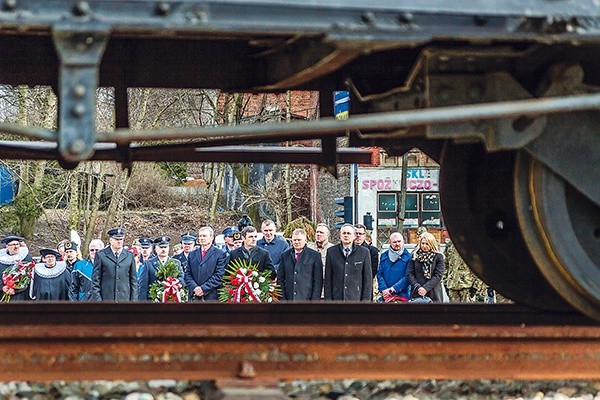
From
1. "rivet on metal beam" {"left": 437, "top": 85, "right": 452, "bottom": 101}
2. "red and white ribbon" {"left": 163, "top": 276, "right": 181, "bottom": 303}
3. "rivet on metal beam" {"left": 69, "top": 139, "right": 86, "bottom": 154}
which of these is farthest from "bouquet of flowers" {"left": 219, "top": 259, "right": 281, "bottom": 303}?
"rivet on metal beam" {"left": 69, "top": 139, "right": 86, "bottom": 154}

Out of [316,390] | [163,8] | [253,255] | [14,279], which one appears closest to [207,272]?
[253,255]

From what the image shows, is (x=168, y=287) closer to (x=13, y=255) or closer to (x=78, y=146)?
(x=13, y=255)

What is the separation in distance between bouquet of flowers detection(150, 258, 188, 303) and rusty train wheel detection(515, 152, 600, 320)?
647 centimetres

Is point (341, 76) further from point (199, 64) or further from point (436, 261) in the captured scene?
point (436, 261)

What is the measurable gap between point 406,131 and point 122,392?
71.9 inches

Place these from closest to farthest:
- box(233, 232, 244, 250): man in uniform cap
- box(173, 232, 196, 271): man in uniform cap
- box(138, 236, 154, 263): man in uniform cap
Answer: box(233, 232, 244, 250): man in uniform cap
box(173, 232, 196, 271): man in uniform cap
box(138, 236, 154, 263): man in uniform cap

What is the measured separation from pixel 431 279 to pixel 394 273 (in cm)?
53

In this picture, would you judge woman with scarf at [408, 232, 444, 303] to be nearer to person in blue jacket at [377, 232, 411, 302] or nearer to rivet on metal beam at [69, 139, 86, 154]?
person in blue jacket at [377, 232, 411, 302]

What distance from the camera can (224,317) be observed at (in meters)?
4.87

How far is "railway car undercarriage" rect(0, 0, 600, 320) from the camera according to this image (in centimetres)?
318

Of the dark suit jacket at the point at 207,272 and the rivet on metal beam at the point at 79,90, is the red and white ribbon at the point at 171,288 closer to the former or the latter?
the dark suit jacket at the point at 207,272

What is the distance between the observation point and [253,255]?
10391 millimetres

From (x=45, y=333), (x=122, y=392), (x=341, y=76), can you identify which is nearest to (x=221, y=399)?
(x=122, y=392)

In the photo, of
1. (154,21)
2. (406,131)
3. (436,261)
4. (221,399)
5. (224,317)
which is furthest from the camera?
(436,261)
